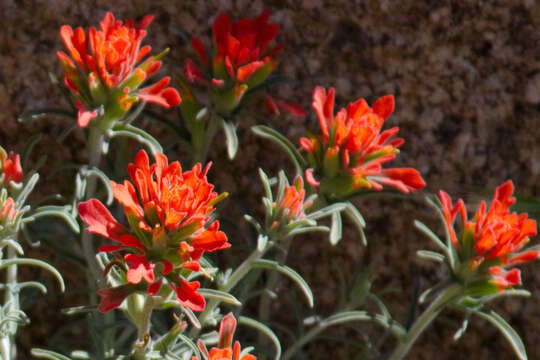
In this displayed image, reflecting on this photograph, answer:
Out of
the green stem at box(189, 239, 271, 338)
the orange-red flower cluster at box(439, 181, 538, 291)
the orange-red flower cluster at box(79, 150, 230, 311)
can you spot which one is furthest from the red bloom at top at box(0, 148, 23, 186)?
the orange-red flower cluster at box(439, 181, 538, 291)

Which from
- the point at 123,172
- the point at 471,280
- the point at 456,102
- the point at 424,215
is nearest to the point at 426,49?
the point at 456,102

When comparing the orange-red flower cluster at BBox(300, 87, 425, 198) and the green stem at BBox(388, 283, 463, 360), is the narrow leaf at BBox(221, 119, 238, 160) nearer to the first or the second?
the orange-red flower cluster at BBox(300, 87, 425, 198)

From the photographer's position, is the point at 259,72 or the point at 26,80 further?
the point at 26,80

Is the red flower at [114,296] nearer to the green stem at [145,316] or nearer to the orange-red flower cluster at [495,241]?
the green stem at [145,316]

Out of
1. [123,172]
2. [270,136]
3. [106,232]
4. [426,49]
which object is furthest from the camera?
[426,49]

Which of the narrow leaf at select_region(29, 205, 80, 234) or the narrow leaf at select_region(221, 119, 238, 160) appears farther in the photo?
the narrow leaf at select_region(221, 119, 238, 160)

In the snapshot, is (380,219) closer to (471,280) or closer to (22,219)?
(471,280)

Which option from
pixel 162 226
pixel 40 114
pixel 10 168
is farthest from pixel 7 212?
pixel 162 226
